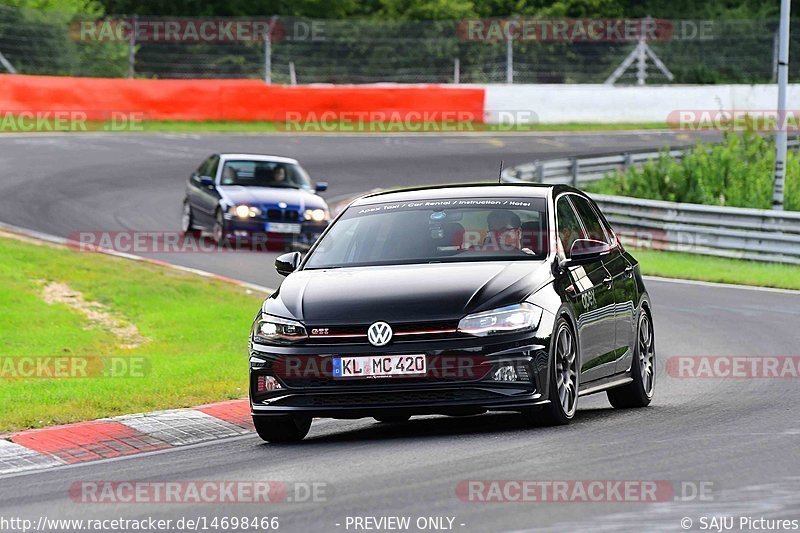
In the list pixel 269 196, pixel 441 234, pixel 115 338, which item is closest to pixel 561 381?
pixel 441 234

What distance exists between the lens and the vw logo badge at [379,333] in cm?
936

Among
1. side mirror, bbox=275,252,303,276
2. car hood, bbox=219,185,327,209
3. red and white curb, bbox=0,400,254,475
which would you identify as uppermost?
side mirror, bbox=275,252,303,276

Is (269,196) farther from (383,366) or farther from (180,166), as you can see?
(383,366)

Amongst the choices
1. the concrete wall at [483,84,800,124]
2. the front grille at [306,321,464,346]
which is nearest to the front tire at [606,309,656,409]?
the front grille at [306,321,464,346]

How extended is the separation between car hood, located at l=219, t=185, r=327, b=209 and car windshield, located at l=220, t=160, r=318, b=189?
0.25 metres

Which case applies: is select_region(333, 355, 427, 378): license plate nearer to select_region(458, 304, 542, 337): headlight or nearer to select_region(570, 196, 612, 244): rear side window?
select_region(458, 304, 542, 337): headlight

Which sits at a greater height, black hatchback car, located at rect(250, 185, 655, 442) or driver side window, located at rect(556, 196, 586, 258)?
driver side window, located at rect(556, 196, 586, 258)

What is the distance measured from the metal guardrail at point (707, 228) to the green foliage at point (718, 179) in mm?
2545

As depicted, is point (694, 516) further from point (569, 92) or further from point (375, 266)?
point (569, 92)

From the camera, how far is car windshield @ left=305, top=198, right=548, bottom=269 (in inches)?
409

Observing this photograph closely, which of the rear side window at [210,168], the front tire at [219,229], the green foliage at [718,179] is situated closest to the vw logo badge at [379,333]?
the front tire at [219,229]


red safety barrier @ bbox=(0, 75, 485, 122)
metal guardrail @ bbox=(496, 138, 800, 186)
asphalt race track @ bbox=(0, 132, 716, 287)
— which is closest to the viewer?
asphalt race track @ bbox=(0, 132, 716, 287)

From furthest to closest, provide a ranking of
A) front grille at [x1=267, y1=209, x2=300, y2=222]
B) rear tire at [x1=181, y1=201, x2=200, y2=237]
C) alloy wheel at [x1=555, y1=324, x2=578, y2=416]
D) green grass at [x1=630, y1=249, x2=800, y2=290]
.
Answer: rear tire at [x1=181, y1=201, x2=200, y2=237] < front grille at [x1=267, y1=209, x2=300, y2=222] < green grass at [x1=630, y1=249, x2=800, y2=290] < alloy wheel at [x1=555, y1=324, x2=578, y2=416]

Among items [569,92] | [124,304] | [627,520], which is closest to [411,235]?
[627,520]
